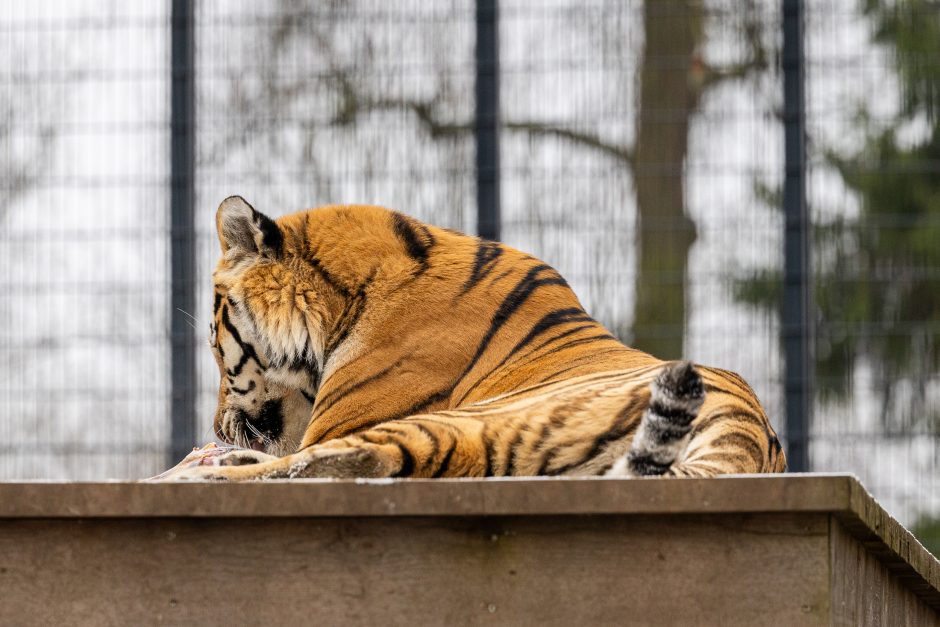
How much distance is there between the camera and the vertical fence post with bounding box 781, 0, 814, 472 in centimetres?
554

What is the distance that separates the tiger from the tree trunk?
1885mm

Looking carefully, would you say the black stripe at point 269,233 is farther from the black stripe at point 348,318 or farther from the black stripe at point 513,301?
the black stripe at point 513,301

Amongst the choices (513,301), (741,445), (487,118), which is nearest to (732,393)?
(741,445)

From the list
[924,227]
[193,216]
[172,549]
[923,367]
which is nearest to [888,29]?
[924,227]

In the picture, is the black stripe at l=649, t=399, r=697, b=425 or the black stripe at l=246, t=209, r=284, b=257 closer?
the black stripe at l=649, t=399, r=697, b=425

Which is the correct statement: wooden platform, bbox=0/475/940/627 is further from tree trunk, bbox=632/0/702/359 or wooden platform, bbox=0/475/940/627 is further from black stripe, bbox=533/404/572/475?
tree trunk, bbox=632/0/702/359

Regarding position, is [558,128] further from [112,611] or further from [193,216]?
[112,611]

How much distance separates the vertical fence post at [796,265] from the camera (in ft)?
18.2

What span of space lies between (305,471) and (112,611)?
18.0 inches

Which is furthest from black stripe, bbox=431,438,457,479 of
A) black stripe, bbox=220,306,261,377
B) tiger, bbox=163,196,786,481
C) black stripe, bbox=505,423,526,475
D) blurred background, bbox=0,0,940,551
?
blurred background, bbox=0,0,940,551

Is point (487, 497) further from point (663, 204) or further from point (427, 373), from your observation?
point (663, 204)

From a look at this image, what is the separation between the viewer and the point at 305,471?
8.45 ft

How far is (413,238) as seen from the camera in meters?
3.90

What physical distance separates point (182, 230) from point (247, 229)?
7.03 feet
